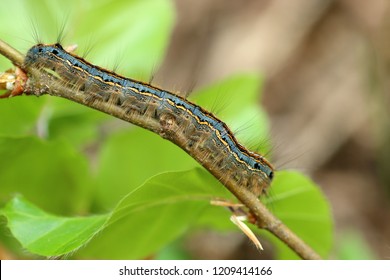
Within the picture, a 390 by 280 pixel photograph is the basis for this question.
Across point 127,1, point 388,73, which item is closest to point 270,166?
point 127,1

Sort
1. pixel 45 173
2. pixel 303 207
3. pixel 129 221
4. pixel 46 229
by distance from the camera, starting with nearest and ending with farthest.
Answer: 1. pixel 46 229
2. pixel 129 221
3. pixel 303 207
4. pixel 45 173

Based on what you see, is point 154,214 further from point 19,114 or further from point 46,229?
point 19,114

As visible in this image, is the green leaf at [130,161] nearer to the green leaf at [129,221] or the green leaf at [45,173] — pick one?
the green leaf at [45,173]

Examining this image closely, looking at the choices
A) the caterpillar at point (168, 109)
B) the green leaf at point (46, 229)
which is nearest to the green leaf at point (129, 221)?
the green leaf at point (46, 229)

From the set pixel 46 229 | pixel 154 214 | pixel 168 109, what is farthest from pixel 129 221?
pixel 168 109

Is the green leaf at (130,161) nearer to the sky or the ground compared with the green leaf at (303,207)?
nearer to the sky

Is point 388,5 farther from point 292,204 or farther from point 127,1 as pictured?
point 292,204

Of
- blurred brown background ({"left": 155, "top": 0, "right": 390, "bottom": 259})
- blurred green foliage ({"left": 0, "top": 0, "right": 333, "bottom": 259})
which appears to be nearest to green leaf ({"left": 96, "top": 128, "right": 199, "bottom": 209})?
blurred green foliage ({"left": 0, "top": 0, "right": 333, "bottom": 259})
